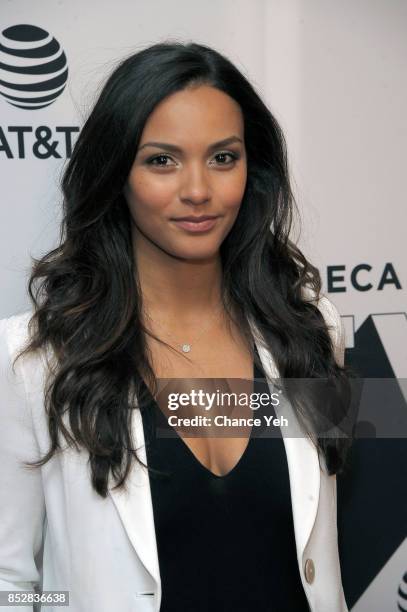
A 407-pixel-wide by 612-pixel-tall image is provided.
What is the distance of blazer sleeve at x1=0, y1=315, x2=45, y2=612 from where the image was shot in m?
1.61

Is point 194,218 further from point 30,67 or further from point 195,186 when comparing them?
point 30,67

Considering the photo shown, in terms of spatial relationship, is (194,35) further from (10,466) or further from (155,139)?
(10,466)

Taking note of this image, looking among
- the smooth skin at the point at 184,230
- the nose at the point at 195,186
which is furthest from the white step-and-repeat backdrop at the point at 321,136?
the nose at the point at 195,186

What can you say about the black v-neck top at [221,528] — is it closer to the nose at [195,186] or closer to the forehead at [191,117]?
the nose at [195,186]

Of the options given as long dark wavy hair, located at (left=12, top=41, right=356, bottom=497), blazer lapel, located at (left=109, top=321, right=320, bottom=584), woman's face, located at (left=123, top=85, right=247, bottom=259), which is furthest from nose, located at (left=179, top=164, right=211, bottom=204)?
blazer lapel, located at (left=109, top=321, right=320, bottom=584)

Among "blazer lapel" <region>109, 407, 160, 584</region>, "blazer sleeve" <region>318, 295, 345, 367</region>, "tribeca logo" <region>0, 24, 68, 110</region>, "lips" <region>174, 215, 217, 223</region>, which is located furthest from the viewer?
"tribeca logo" <region>0, 24, 68, 110</region>

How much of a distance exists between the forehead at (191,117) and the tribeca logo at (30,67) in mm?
559

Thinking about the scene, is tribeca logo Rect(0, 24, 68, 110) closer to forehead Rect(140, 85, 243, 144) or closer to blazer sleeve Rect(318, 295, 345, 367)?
forehead Rect(140, 85, 243, 144)

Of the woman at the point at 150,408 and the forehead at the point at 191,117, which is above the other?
the forehead at the point at 191,117

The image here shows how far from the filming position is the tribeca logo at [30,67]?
2047 mm

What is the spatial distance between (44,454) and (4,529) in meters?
0.15

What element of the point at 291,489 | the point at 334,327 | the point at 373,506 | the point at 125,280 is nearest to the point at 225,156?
the point at 125,280

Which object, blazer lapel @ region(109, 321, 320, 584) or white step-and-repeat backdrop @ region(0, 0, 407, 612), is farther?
white step-and-repeat backdrop @ region(0, 0, 407, 612)

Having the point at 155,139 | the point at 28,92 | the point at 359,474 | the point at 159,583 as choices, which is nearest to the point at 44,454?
the point at 159,583
